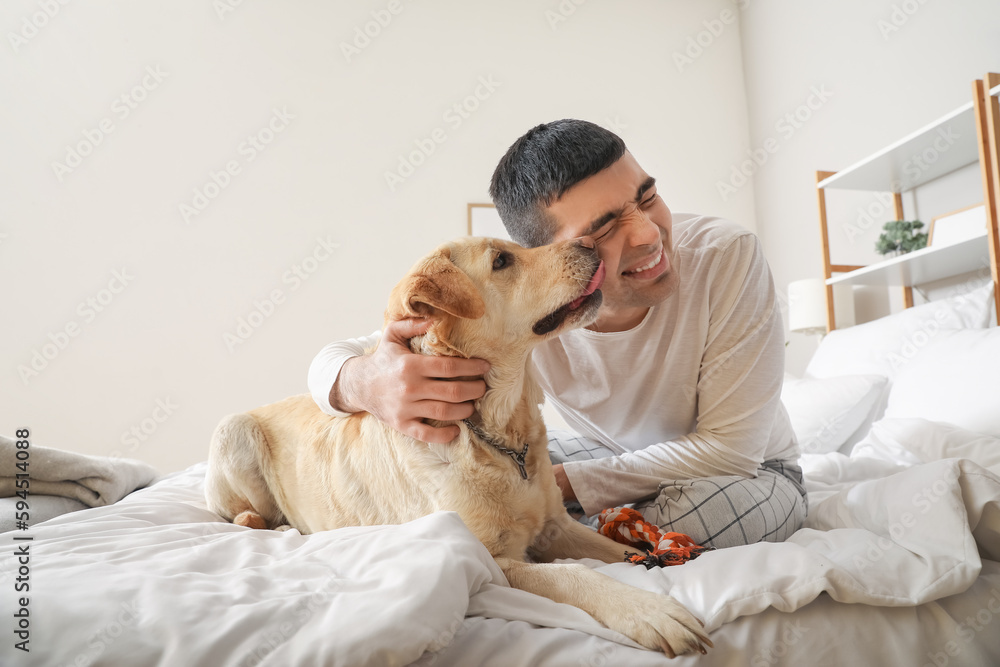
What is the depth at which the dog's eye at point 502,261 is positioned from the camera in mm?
1476

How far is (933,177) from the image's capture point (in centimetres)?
342

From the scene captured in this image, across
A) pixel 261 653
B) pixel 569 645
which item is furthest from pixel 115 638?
pixel 569 645

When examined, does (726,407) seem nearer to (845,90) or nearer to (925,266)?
(925,266)

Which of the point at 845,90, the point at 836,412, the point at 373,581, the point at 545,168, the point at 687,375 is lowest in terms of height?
the point at 836,412

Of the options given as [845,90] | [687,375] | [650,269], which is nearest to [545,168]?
[650,269]

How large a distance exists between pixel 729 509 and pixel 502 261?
0.80 m

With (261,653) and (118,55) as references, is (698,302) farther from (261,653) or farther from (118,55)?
(118,55)

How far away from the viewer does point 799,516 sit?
1559mm

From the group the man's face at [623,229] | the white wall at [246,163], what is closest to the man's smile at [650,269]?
the man's face at [623,229]

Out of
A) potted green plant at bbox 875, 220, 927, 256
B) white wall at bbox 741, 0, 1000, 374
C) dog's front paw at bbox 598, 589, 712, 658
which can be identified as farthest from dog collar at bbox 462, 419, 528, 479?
white wall at bbox 741, 0, 1000, 374

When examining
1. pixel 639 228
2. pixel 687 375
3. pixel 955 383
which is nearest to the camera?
pixel 639 228

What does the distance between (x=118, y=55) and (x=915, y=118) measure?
18.3ft

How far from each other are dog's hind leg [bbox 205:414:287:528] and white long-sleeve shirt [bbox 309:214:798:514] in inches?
12.1

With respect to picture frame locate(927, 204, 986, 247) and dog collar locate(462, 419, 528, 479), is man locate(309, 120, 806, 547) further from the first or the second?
picture frame locate(927, 204, 986, 247)
